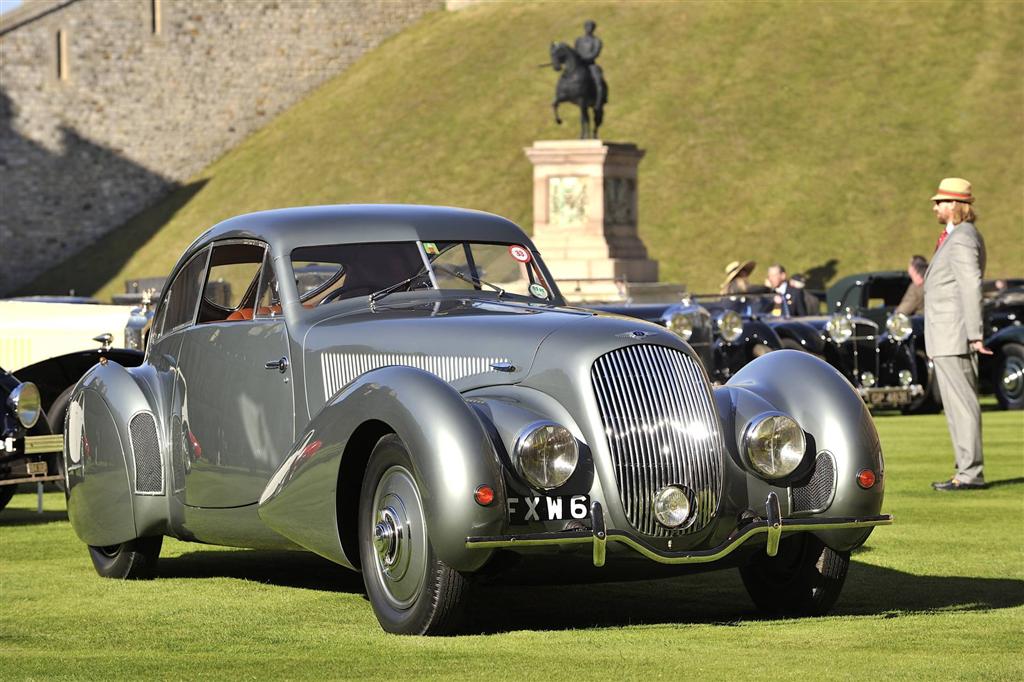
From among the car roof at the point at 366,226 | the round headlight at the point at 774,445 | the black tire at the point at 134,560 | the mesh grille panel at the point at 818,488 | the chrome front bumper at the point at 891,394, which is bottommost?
the chrome front bumper at the point at 891,394

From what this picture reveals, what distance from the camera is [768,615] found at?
702 cm

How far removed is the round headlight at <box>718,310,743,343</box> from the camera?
17.8m

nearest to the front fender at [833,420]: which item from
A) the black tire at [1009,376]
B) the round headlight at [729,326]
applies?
the round headlight at [729,326]

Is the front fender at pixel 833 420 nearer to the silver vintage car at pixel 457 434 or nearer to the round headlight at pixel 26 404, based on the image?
the silver vintage car at pixel 457 434

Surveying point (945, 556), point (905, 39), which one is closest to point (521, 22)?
point (905, 39)

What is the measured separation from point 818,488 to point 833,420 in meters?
0.29

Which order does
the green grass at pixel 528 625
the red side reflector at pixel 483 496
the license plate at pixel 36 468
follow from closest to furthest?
the green grass at pixel 528 625, the red side reflector at pixel 483 496, the license plate at pixel 36 468

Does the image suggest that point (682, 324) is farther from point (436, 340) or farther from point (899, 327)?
point (436, 340)

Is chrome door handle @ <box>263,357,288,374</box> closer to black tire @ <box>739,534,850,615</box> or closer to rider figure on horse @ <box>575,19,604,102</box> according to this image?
black tire @ <box>739,534,850,615</box>

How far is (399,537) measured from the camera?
21.0 ft

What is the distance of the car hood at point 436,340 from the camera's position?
261 inches

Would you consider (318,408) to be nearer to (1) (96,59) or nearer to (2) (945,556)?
(2) (945,556)

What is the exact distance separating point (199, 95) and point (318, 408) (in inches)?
2211

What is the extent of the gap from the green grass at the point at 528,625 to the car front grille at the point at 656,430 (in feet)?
1.60
